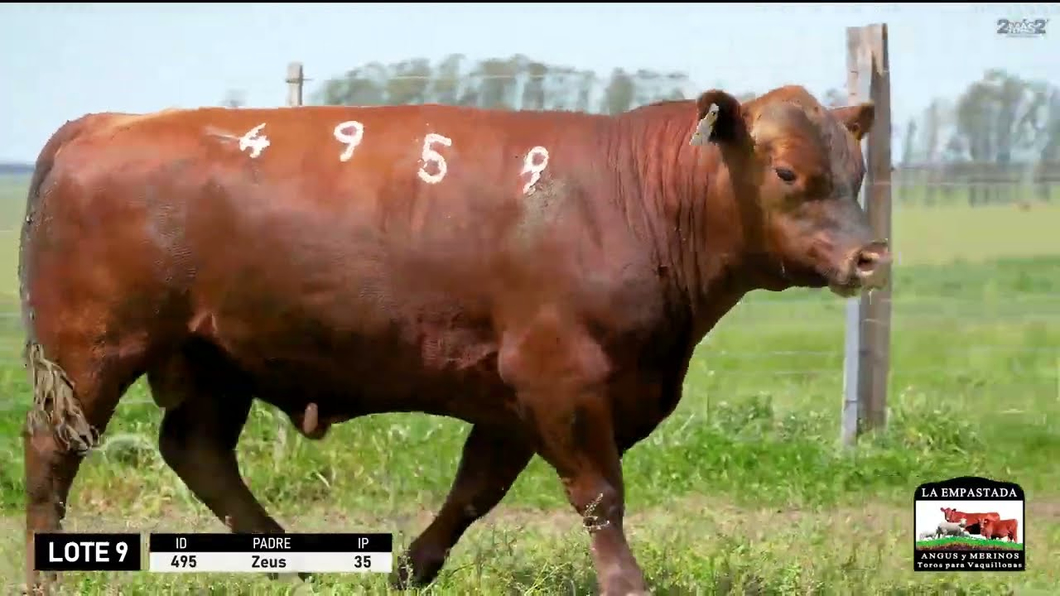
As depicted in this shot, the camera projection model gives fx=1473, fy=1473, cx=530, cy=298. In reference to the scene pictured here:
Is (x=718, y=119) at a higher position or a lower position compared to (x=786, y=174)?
higher

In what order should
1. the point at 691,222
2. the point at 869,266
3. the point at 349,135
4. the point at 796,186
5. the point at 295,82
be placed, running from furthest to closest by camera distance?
the point at 295,82 → the point at 349,135 → the point at 691,222 → the point at 796,186 → the point at 869,266

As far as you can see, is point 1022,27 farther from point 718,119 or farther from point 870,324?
point 718,119

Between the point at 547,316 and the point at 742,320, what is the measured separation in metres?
6.23

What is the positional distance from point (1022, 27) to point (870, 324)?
1.91m

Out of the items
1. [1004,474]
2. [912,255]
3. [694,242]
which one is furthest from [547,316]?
[912,255]

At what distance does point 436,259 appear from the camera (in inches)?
201

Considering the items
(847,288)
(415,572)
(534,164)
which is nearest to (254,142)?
(534,164)

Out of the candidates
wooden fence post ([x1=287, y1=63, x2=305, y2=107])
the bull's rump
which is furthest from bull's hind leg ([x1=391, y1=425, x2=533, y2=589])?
wooden fence post ([x1=287, y1=63, x2=305, y2=107])

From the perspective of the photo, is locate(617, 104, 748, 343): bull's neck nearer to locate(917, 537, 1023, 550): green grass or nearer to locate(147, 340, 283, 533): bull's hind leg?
locate(917, 537, 1023, 550): green grass

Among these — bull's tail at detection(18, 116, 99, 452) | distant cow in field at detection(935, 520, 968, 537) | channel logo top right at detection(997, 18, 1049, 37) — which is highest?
channel logo top right at detection(997, 18, 1049, 37)

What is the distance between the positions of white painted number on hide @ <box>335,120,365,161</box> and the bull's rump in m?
0.02

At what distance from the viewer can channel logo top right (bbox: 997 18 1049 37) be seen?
8.38 m

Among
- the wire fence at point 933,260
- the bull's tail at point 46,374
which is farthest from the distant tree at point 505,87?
the bull's tail at point 46,374

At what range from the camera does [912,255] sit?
11273mm
